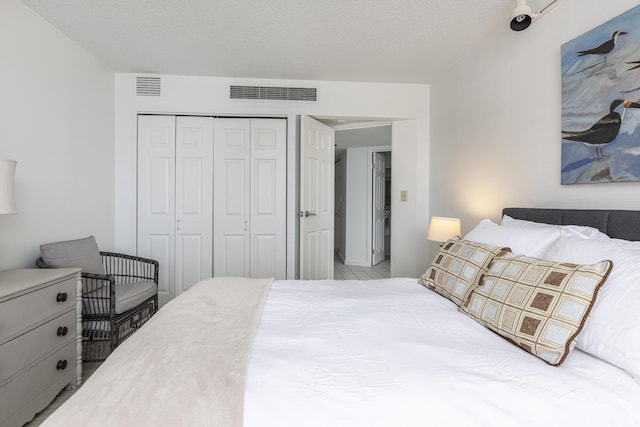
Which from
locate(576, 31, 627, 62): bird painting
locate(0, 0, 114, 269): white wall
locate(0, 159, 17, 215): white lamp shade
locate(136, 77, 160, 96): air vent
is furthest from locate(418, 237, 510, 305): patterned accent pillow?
locate(136, 77, 160, 96): air vent

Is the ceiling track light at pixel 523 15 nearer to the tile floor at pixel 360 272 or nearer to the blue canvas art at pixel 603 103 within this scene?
the blue canvas art at pixel 603 103

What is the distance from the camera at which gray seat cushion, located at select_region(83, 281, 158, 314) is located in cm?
203

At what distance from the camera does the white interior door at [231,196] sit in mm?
3246

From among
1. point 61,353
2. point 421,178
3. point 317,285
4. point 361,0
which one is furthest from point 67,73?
point 421,178

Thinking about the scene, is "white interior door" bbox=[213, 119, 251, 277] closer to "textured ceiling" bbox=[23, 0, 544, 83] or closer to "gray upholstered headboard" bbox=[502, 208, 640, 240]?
"textured ceiling" bbox=[23, 0, 544, 83]

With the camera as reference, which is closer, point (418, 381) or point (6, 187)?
→ point (418, 381)

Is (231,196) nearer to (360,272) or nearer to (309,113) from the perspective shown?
(309,113)

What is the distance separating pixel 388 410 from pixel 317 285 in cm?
108

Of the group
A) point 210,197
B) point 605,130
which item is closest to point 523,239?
point 605,130

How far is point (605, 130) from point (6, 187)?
9.74ft

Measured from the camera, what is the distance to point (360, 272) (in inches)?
193

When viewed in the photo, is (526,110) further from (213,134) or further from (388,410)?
(213,134)

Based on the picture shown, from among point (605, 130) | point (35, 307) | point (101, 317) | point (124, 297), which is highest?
point (605, 130)

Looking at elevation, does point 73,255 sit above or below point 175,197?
below
